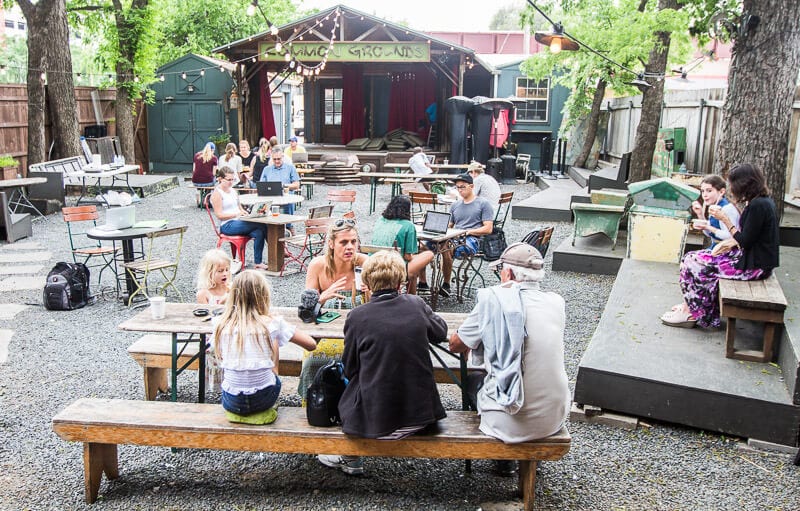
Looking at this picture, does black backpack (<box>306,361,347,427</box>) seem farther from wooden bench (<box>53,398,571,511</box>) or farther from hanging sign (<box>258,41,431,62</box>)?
hanging sign (<box>258,41,431,62</box>)

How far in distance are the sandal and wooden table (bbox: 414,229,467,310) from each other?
2128 mm

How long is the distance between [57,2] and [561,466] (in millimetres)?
14073

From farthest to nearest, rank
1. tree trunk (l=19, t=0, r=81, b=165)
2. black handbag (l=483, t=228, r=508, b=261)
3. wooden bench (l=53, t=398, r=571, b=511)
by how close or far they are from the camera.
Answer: tree trunk (l=19, t=0, r=81, b=165) → black handbag (l=483, t=228, r=508, b=261) → wooden bench (l=53, t=398, r=571, b=511)

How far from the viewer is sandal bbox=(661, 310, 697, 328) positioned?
5.18 metres

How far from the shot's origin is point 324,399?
327 centimetres

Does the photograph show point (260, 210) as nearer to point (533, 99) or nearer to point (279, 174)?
point (279, 174)

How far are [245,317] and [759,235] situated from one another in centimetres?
359

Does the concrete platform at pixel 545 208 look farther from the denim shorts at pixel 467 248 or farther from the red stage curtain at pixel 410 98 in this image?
the red stage curtain at pixel 410 98

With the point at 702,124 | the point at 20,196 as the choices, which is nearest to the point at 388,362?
the point at 702,124

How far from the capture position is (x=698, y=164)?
11695mm

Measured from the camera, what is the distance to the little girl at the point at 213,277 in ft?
14.7

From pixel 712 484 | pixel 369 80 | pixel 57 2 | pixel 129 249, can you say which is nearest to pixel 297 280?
pixel 129 249

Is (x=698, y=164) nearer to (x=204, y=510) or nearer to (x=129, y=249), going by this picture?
(x=129, y=249)

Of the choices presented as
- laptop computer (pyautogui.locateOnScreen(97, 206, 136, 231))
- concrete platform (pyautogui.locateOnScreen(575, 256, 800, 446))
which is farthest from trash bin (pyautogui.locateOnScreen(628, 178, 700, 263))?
laptop computer (pyautogui.locateOnScreen(97, 206, 136, 231))
